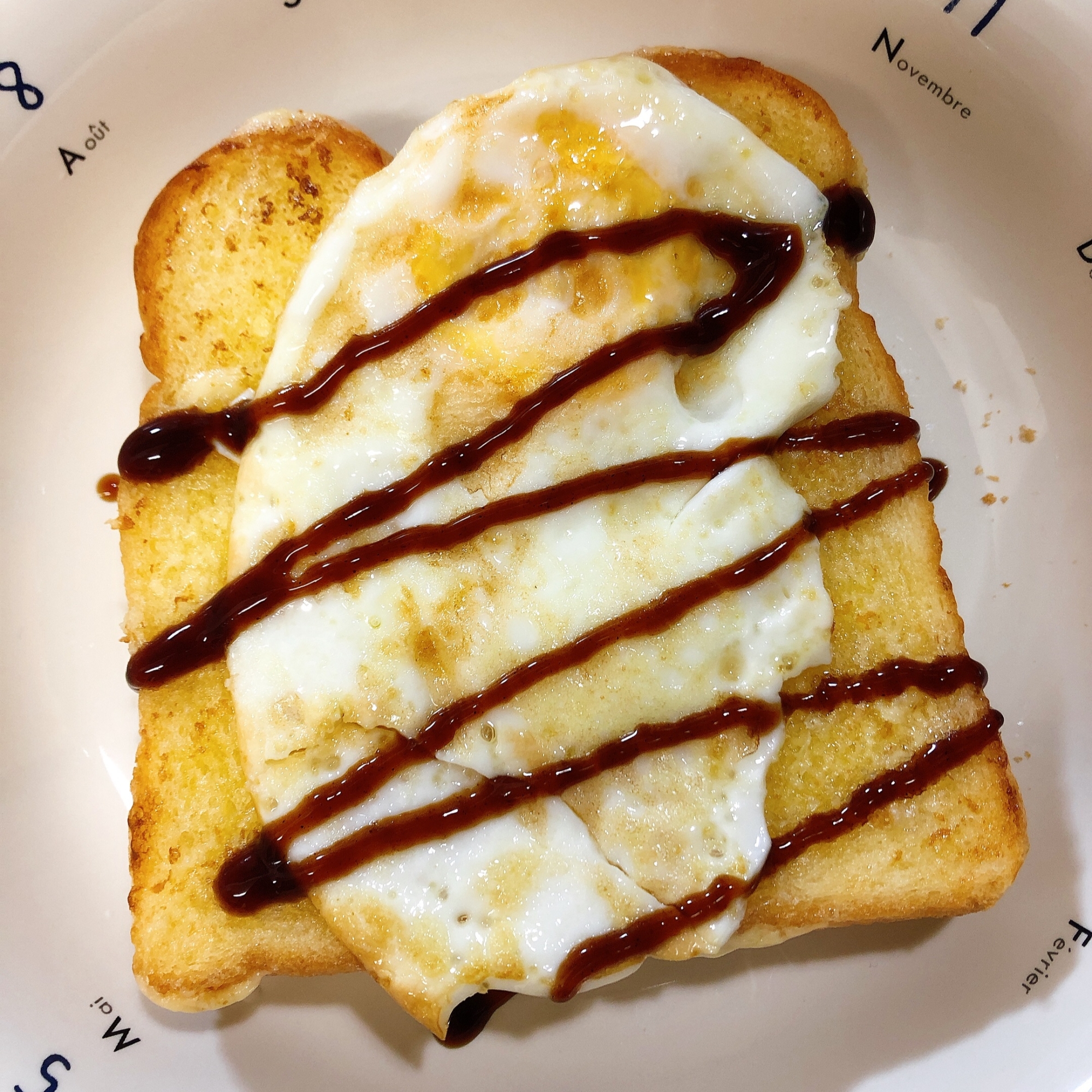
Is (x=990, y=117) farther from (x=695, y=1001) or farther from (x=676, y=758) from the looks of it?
(x=695, y=1001)

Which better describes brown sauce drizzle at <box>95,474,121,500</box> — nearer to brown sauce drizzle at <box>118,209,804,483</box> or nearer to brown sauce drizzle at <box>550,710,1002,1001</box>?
brown sauce drizzle at <box>118,209,804,483</box>

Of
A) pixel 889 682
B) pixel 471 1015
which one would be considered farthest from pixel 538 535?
pixel 471 1015

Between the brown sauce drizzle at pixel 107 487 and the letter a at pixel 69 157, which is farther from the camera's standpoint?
the brown sauce drizzle at pixel 107 487

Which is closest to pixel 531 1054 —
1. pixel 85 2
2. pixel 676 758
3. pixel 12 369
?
pixel 676 758

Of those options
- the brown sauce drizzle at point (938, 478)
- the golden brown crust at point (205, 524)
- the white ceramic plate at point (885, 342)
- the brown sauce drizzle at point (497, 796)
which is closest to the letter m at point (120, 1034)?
the white ceramic plate at point (885, 342)

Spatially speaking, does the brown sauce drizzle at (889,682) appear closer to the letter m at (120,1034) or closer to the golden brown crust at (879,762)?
the golden brown crust at (879,762)

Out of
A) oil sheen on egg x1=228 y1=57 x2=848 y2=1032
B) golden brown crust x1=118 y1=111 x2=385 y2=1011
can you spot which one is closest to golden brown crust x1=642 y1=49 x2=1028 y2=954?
oil sheen on egg x1=228 y1=57 x2=848 y2=1032

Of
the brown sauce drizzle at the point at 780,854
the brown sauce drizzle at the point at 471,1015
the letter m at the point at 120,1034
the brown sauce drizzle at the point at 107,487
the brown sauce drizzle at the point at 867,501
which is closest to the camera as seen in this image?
the brown sauce drizzle at the point at 780,854
